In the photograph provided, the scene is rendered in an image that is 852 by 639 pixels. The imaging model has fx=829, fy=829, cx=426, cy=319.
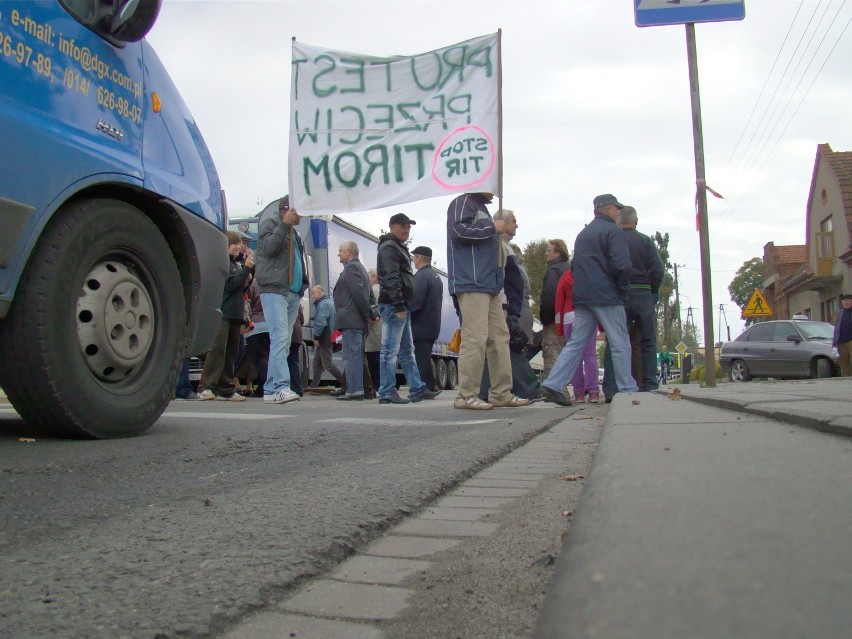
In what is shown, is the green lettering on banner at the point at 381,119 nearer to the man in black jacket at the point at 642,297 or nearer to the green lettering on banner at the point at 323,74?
the green lettering on banner at the point at 323,74

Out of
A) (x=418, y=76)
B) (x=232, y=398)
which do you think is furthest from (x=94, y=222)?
(x=232, y=398)

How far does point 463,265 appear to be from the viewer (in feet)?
21.9

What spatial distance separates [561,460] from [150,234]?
210cm

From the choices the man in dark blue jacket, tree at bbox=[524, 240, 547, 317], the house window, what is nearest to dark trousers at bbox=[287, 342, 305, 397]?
the man in dark blue jacket

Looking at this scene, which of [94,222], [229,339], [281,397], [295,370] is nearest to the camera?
[94,222]

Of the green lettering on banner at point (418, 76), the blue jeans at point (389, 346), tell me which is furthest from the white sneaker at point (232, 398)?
the green lettering on banner at point (418, 76)

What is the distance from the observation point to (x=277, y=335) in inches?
309

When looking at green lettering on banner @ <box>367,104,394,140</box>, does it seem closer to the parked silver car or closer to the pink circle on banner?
the pink circle on banner

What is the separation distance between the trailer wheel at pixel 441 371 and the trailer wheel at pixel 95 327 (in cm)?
1618

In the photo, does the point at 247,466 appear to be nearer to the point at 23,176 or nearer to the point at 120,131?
the point at 23,176

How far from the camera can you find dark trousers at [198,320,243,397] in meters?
8.99

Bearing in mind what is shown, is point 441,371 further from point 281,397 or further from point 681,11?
point 281,397

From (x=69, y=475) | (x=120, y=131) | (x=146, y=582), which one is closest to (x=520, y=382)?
(x=120, y=131)

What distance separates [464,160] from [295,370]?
15.8ft
